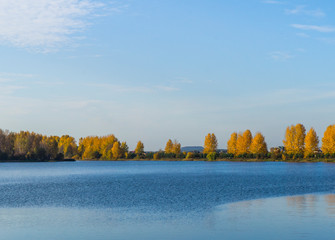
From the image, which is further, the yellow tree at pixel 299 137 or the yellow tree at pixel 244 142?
the yellow tree at pixel 244 142

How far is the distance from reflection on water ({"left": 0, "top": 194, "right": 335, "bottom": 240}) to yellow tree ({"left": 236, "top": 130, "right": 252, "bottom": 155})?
11774cm

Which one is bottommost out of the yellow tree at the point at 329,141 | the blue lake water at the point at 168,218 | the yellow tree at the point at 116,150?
the blue lake water at the point at 168,218

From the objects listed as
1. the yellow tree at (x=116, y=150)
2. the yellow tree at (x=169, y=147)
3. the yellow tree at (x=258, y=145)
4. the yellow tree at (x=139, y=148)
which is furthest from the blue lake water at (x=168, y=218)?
the yellow tree at (x=139, y=148)

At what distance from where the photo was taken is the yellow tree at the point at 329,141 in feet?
404

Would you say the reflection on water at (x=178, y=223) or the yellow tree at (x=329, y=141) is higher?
the yellow tree at (x=329, y=141)

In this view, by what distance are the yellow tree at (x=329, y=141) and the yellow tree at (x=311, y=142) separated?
8.51 ft

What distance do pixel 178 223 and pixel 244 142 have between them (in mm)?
126351

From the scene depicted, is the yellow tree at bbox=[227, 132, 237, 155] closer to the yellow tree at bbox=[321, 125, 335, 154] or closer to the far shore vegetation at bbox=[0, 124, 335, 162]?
the far shore vegetation at bbox=[0, 124, 335, 162]

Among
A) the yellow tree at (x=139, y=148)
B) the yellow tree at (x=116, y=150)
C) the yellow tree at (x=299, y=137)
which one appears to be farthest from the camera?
the yellow tree at (x=139, y=148)

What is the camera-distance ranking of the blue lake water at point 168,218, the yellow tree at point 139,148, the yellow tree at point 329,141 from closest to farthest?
1. the blue lake water at point 168,218
2. the yellow tree at point 329,141
3. the yellow tree at point 139,148

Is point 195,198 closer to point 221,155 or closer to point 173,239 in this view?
point 173,239

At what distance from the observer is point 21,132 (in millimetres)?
166625

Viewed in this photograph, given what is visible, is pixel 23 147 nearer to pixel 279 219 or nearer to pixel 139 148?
pixel 139 148

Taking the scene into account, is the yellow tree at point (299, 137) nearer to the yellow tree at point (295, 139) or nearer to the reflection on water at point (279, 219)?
the yellow tree at point (295, 139)
